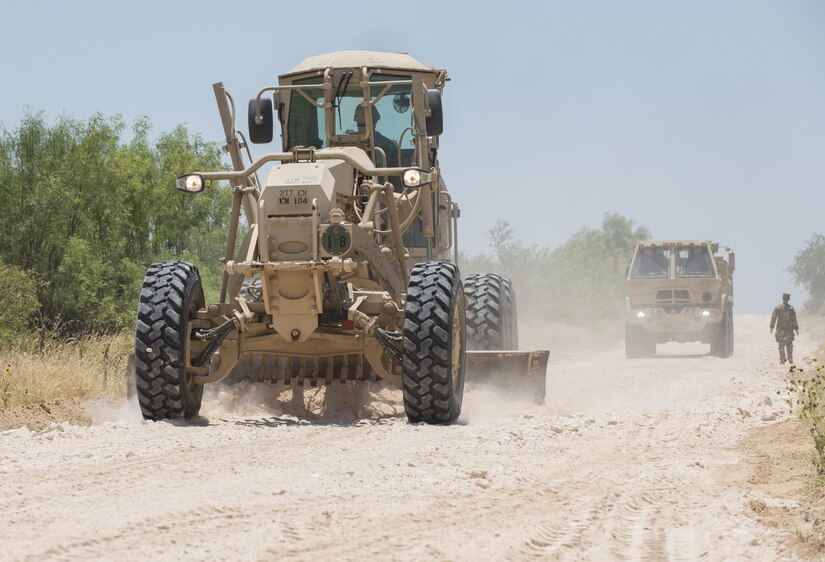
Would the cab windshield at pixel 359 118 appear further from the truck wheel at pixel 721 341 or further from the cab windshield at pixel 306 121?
the truck wheel at pixel 721 341

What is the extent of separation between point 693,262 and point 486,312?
12825 millimetres

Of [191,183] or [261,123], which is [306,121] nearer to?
[261,123]

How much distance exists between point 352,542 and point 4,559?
1472 mm

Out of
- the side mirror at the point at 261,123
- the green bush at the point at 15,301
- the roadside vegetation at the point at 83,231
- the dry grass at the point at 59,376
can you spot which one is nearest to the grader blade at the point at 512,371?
the side mirror at the point at 261,123

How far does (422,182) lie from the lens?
10.1m

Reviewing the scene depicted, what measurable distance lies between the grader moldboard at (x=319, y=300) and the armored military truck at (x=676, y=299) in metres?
13.7

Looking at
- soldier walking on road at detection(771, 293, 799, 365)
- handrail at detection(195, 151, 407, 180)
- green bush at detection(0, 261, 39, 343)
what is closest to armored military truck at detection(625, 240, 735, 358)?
soldier walking on road at detection(771, 293, 799, 365)

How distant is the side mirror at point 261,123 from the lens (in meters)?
11.8

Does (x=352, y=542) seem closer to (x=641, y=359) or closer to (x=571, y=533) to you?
(x=571, y=533)

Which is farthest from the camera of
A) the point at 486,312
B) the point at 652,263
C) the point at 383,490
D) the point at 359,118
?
the point at 652,263

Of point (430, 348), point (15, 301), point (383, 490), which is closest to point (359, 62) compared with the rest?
point (430, 348)

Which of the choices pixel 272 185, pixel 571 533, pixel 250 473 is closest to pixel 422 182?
pixel 272 185

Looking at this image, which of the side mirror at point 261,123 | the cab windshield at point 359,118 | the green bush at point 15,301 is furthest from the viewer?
the green bush at point 15,301

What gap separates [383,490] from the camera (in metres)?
6.48
